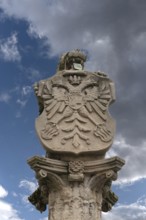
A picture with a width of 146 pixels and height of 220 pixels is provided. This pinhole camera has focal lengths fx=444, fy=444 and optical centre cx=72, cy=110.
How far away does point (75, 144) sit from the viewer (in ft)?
27.0

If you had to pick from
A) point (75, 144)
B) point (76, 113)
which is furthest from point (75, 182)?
point (76, 113)

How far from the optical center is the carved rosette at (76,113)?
8.31 metres

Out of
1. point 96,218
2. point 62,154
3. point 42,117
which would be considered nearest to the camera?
point 96,218

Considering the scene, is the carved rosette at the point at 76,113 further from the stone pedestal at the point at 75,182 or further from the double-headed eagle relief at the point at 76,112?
the stone pedestal at the point at 75,182

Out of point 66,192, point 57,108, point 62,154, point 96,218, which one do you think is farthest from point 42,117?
point 96,218

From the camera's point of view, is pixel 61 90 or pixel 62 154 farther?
pixel 61 90

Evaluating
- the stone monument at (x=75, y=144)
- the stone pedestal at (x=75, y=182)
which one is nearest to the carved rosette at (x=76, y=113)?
the stone monument at (x=75, y=144)

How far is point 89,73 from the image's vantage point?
30.4 ft

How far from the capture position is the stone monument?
777 cm

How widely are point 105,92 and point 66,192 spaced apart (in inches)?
92.1

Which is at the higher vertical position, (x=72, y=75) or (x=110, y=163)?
(x=72, y=75)

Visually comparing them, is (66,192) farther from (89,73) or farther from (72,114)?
(89,73)

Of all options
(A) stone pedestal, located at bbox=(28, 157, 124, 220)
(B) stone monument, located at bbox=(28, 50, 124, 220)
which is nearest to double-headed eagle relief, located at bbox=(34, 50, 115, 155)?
(B) stone monument, located at bbox=(28, 50, 124, 220)

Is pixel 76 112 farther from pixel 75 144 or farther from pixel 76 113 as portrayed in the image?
pixel 75 144
